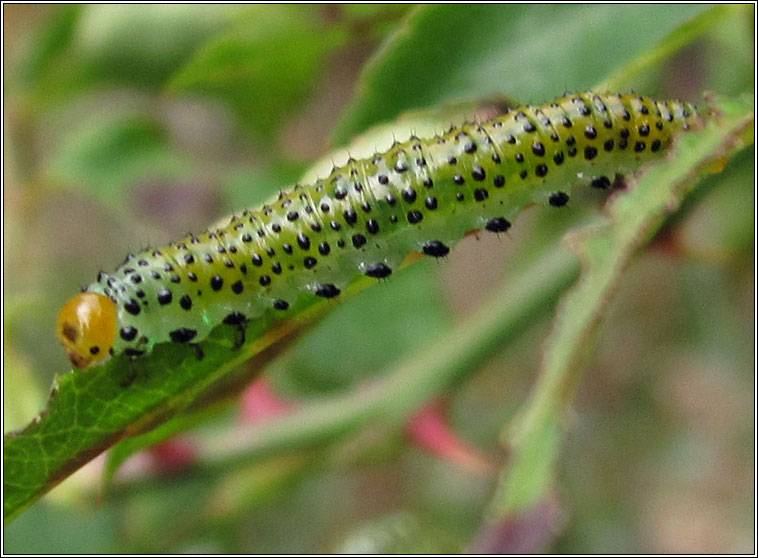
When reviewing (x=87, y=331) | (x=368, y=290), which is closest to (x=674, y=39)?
(x=87, y=331)

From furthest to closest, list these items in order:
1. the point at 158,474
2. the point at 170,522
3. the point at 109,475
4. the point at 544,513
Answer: the point at 170,522
the point at 158,474
the point at 109,475
the point at 544,513

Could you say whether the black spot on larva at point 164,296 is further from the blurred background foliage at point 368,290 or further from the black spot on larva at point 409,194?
the black spot on larva at point 409,194

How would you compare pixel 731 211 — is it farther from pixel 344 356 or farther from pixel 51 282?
pixel 51 282

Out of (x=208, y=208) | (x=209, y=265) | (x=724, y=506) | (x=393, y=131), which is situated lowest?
(x=724, y=506)

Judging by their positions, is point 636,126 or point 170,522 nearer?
point 636,126

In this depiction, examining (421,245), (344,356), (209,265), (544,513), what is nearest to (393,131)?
(421,245)

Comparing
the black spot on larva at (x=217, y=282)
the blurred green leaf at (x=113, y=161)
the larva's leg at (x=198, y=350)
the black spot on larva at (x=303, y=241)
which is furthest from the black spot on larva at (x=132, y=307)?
the blurred green leaf at (x=113, y=161)
